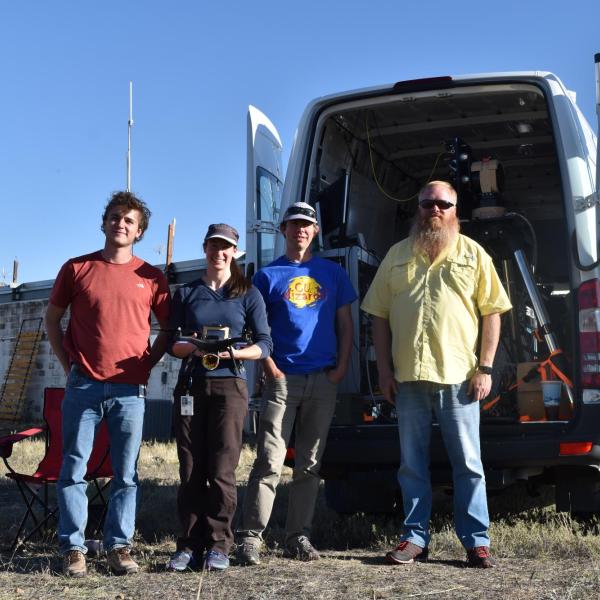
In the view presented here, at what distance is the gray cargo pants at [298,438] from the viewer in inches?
176

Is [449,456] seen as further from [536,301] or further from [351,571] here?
[536,301]

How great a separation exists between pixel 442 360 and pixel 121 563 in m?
1.74

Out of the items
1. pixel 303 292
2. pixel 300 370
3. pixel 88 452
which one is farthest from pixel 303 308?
pixel 88 452

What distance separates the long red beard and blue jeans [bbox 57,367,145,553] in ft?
5.11

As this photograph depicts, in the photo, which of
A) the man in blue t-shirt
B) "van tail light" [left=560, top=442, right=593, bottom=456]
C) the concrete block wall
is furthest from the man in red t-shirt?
the concrete block wall

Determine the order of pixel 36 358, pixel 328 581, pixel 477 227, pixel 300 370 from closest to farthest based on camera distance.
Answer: pixel 328 581 → pixel 300 370 → pixel 477 227 → pixel 36 358

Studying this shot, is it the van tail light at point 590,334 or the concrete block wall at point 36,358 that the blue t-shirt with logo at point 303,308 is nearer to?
the van tail light at point 590,334

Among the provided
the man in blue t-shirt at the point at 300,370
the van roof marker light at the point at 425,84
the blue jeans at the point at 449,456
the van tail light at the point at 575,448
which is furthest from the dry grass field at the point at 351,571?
the van roof marker light at the point at 425,84

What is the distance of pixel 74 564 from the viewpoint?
403 centimetres

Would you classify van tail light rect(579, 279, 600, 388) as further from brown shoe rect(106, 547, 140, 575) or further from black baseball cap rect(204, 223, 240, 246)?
brown shoe rect(106, 547, 140, 575)

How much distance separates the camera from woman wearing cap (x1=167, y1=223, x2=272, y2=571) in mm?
4129

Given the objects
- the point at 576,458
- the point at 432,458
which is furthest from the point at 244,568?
the point at 576,458

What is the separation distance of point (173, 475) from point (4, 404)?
46.3ft

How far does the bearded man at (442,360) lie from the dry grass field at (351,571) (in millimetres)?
243
